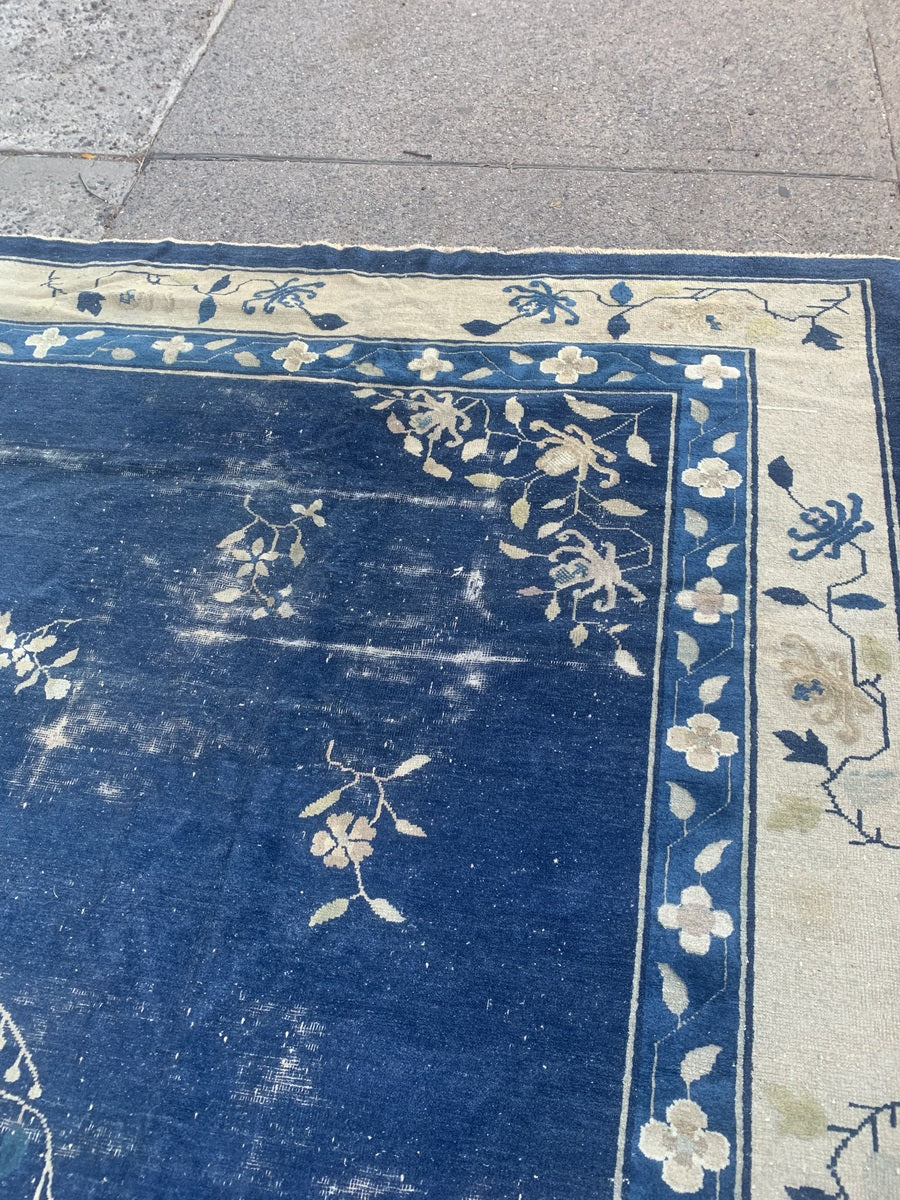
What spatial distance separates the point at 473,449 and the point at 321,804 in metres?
0.66

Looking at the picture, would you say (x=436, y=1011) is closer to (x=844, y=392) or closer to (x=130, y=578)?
(x=130, y=578)

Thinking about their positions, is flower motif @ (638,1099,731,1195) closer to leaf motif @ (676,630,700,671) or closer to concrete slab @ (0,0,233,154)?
leaf motif @ (676,630,700,671)

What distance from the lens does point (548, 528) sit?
1.50 metres

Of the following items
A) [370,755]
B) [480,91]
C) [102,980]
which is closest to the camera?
[102,980]

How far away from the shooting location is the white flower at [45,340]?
1.84 meters

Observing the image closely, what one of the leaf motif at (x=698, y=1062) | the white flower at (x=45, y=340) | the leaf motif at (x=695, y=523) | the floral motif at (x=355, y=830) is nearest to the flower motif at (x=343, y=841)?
the floral motif at (x=355, y=830)

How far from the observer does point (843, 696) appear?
1.31m

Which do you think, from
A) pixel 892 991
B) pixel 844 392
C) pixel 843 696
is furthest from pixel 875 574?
pixel 892 991

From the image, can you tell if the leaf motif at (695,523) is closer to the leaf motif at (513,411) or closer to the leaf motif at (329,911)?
the leaf motif at (513,411)

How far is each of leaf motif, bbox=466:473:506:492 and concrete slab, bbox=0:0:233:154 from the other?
1383mm

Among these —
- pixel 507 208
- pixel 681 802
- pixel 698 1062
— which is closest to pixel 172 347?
pixel 507 208

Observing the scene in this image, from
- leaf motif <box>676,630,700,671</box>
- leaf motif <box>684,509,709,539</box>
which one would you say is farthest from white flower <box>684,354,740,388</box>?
leaf motif <box>676,630,700,671</box>

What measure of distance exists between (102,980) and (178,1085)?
0.17 metres

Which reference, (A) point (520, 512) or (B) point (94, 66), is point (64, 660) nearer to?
(A) point (520, 512)
